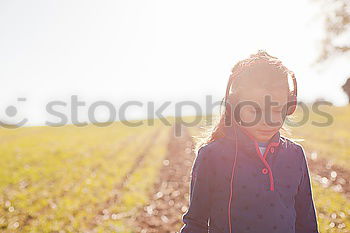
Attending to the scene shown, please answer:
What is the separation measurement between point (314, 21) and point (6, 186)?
12.2m

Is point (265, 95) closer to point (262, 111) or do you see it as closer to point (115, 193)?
point (262, 111)

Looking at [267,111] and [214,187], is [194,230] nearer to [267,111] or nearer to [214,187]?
[214,187]

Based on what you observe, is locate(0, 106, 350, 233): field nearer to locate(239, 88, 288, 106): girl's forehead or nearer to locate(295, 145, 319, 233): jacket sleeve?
locate(295, 145, 319, 233): jacket sleeve

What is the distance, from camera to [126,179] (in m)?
13.2

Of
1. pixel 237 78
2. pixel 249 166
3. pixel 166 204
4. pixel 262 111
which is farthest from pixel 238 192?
pixel 166 204

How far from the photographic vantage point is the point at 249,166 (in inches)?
84.9

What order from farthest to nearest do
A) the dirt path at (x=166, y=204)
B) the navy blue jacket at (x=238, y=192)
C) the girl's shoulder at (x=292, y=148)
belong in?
the dirt path at (x=166, y=204) → the girl's shoulder at (x=292, y=148) → the navy blue jacket at (x=238, y=192)

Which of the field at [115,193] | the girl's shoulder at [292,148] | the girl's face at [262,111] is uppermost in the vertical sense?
the girl's face at [262,111]

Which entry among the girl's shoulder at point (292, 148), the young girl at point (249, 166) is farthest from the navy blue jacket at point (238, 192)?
the girl's shoulder at point (292, 148)

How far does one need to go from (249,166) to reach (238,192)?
16 centimetres

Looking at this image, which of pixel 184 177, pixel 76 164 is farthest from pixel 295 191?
pixel 76 164

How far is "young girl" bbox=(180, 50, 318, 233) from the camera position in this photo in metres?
2.12

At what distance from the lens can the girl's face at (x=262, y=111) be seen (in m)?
2.14

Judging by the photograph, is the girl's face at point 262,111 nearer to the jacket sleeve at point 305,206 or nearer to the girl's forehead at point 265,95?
the girl's forehead at point 265,95
